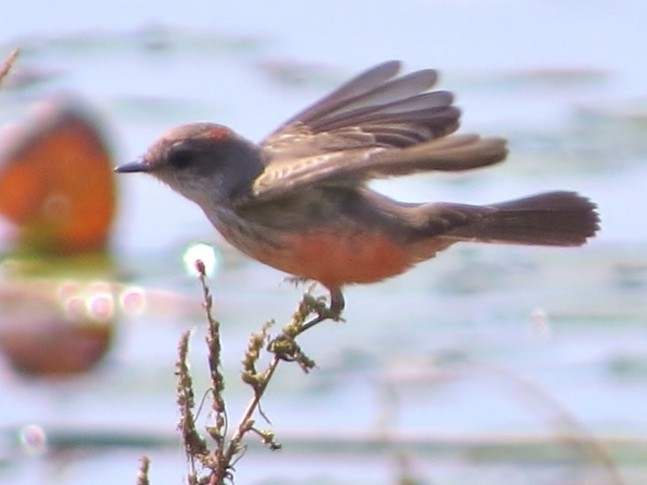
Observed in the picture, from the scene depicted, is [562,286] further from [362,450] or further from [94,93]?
[94,93]

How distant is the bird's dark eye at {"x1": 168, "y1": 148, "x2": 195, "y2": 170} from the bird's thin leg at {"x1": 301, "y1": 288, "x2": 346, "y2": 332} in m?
0.53

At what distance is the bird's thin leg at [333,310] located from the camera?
4.40 metres

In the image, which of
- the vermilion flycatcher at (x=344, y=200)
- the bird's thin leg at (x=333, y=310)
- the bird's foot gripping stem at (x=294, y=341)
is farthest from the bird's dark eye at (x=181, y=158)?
the bird's foot gripping stem at (x=294, y=341)

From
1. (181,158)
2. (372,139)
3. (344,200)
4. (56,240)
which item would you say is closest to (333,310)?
(344,200)

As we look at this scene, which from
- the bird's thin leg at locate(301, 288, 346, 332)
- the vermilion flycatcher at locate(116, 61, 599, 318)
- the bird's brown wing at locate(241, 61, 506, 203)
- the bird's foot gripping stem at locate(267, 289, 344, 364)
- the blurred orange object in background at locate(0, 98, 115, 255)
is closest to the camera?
the bird's foot gripping stem at locate(267, 289, 344, 364)

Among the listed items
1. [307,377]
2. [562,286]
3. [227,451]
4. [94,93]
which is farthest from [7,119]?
[227,451]

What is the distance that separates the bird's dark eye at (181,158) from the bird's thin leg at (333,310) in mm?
527

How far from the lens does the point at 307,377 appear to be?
23.5ft

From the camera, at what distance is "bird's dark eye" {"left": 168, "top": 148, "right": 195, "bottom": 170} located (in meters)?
5.00

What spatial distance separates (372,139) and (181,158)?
18.2 inches

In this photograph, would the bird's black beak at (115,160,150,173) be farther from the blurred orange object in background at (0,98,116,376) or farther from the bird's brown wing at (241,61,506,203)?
the blurred orange object in background at (0,98,116,376)

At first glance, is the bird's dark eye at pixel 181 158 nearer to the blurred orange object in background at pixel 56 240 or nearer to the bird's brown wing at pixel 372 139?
the bird's brown wing at pixel 372 139

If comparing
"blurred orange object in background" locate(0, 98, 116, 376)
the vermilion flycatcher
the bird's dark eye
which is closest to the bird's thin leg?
the vermilion flycatcher

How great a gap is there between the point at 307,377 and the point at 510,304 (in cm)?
83
